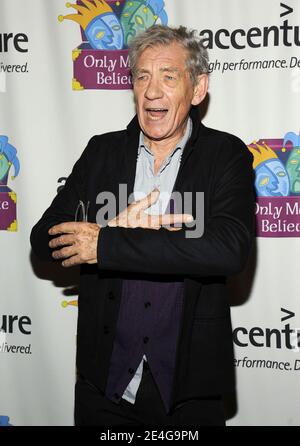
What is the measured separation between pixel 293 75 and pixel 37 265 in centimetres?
159

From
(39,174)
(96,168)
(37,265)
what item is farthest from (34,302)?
(96,168)

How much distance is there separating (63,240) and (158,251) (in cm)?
34

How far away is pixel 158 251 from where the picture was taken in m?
1.67

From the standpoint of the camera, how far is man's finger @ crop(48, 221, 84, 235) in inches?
70.6

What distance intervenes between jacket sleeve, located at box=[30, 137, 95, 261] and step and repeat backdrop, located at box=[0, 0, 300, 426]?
79 centimetres

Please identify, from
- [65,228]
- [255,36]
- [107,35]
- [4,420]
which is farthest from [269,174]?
[4,420]

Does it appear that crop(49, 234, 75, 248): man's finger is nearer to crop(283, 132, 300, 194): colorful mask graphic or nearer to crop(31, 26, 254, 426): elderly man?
crop(31, 26, 254, 426): elderly man

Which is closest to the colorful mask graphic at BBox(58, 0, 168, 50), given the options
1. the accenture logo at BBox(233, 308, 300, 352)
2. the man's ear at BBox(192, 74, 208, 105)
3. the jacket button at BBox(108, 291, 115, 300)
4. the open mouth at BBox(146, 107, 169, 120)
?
the man's ear at BBox(192, 74, 208, 105)

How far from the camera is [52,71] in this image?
112 inches

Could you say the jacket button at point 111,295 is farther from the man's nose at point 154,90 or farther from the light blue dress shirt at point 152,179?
the man's nose at point 154,90

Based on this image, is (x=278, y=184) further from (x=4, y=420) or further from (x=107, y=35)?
(x=4, y=420)

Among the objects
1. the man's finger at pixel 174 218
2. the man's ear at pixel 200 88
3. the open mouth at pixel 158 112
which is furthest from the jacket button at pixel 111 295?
the man's ear at pixel 200 88

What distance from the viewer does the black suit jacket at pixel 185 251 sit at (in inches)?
66.1

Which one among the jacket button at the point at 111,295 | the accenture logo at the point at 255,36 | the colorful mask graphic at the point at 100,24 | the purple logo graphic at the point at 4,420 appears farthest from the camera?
the purple logo graphic at the point at 4,420
